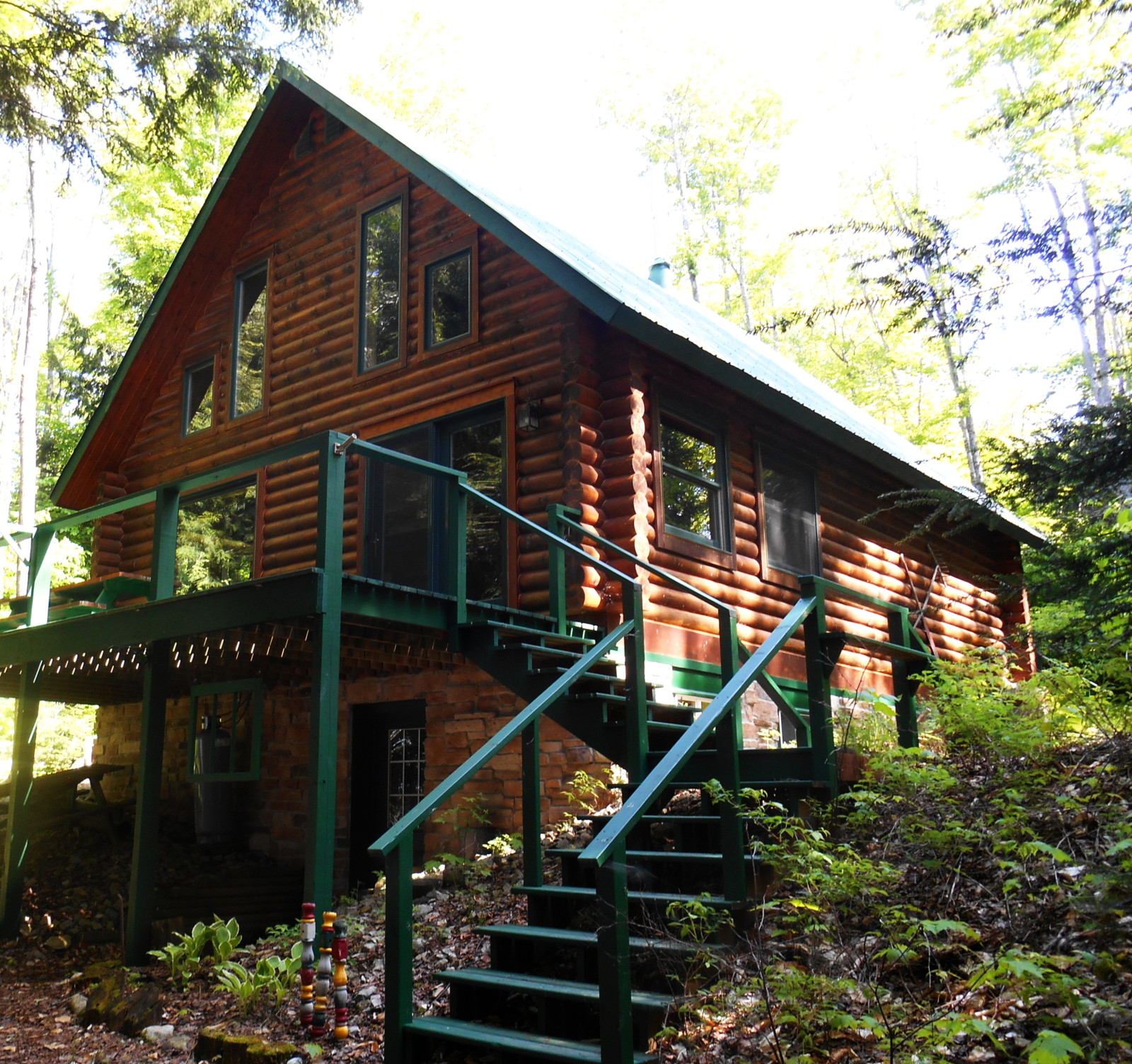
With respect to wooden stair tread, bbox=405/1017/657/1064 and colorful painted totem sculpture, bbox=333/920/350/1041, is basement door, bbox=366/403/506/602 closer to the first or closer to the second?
colorful painted totem sculpture, bbox=333/920/350/1041

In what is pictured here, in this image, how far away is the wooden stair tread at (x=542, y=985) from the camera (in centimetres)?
427

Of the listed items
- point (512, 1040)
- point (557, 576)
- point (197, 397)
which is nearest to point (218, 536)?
point (197, 397)

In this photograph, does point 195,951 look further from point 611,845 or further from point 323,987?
point 611,845

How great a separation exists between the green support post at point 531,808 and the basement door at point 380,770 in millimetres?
4279

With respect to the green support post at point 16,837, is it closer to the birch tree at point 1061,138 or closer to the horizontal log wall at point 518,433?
the horizontal log wall at point 518,433

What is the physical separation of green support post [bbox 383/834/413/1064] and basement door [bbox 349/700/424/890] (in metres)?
5.53

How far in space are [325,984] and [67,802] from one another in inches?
319

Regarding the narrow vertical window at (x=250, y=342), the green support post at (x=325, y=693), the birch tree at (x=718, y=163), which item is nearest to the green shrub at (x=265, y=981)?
the green support post at (x=325, y=693)

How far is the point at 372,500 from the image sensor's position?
1104cm

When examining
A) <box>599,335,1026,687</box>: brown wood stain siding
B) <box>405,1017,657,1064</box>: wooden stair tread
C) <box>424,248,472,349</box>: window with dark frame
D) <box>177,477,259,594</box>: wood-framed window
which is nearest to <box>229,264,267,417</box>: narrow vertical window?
<box>177,477,259,594</box>: wood-framed window

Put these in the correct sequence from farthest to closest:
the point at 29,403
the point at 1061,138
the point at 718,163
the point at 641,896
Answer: the point at 718,163, the point at 29,403, the point at 1061,138, the point at 641,896

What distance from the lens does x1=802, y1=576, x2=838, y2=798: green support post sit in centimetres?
577

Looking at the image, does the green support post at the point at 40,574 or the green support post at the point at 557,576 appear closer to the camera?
the green support post at the point at 557,576

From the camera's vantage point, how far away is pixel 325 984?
5359mm
